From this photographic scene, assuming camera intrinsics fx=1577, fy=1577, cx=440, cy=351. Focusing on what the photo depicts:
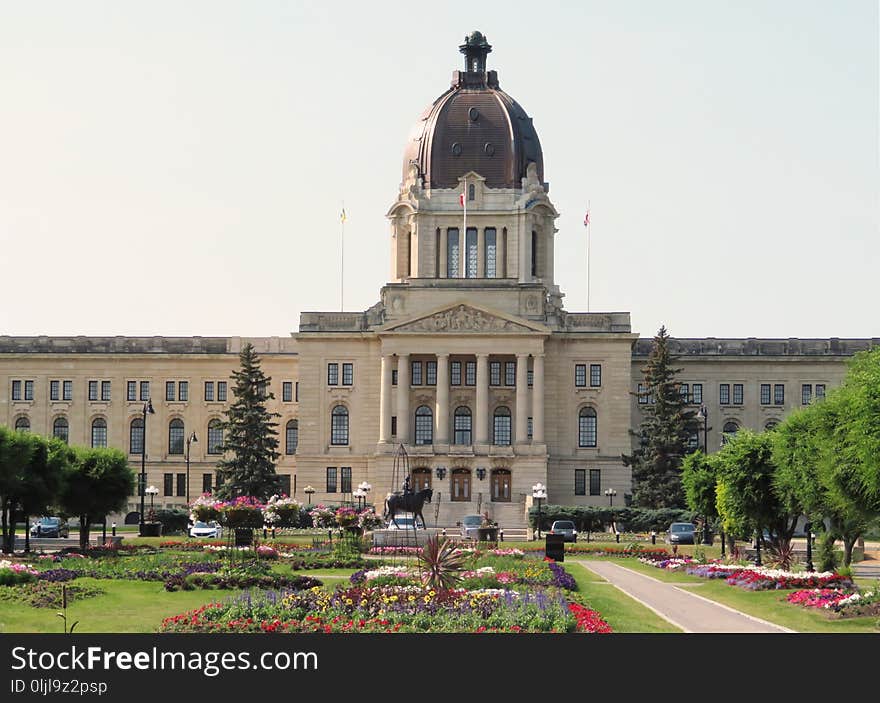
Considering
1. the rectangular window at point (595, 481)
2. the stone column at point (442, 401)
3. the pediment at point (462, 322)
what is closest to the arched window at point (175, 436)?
the pediment at point (462, 322)

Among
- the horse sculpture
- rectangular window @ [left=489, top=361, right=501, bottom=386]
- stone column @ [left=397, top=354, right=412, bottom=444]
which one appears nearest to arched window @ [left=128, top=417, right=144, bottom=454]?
stone column @ [left=397, top=354, right=412, bottom=444]

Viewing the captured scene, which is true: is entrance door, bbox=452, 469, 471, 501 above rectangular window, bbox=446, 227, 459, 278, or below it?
below

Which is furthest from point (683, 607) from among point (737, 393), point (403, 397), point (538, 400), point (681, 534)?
point (737, 393)

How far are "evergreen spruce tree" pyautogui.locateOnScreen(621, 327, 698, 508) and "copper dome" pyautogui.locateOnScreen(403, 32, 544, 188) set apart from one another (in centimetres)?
1987

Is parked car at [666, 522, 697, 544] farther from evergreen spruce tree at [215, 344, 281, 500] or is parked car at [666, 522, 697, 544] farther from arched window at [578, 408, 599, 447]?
evergreen spruce tree at [215, 344, 281, 500]

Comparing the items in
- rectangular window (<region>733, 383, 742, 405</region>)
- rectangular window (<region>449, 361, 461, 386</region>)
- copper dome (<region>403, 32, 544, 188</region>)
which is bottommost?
rectangular window (<region>733, 383, 742, 405</region>)

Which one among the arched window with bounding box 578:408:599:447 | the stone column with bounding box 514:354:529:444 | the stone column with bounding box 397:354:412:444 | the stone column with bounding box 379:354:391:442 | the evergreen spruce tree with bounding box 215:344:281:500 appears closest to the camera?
the evergreen spruce tree with bounding box 215:344:281:500

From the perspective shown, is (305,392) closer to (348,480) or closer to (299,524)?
(348,480)

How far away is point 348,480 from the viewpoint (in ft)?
368

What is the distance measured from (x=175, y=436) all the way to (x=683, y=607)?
82.8m

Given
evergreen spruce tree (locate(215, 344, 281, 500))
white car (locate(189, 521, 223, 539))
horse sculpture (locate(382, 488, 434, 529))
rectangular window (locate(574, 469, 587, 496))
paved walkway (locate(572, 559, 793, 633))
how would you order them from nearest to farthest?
paved walkway (locate(572, 559, 793, 633)), horse sculpture (locate(382, 488, 434, 529)), white car (locate(189, 521, 223, 539)), evergreen spruce tree (locate(215, 344, 281, 500)), rectangular window (locate(574, 469, 587, 496))

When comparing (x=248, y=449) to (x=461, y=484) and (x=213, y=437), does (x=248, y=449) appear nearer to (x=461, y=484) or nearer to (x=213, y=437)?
(x=461, y=484)

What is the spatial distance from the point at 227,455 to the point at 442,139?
29.3 m

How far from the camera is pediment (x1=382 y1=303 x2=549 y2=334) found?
10931 cm
